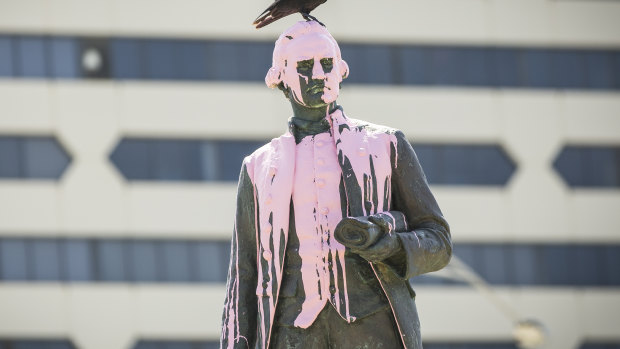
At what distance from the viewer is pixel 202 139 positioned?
185 ft

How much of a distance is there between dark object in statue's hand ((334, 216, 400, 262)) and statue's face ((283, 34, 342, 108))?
1.00 meters

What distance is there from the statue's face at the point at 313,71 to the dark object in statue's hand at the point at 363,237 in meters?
1.00

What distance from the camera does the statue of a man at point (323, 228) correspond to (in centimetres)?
952

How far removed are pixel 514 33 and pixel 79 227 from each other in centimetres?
1605

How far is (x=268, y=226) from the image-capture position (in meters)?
9.72

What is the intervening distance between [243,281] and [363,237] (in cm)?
103

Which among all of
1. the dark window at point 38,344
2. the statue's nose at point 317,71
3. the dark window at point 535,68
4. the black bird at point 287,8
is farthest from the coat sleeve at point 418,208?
the dark window at point 535,68

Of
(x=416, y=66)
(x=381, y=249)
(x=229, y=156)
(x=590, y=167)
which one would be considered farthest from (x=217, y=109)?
(x=381, y=249)

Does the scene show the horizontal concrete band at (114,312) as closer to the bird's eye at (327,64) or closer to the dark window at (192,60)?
the dark window at (192,60)

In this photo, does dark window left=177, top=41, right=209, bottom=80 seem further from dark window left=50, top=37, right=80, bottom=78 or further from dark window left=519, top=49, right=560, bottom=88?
dark window left=519, top=49, right=560, bottom=88

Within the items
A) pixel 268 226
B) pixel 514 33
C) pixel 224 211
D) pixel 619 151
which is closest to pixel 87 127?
pixel 224 211

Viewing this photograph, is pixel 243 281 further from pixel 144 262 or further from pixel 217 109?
pixel 217 109

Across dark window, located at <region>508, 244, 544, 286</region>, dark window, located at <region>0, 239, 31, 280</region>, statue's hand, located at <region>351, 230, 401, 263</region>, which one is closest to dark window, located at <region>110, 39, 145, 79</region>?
dark window, located at <region>0, 239, 31, 280</region>

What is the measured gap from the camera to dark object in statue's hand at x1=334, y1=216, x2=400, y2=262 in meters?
9.12
